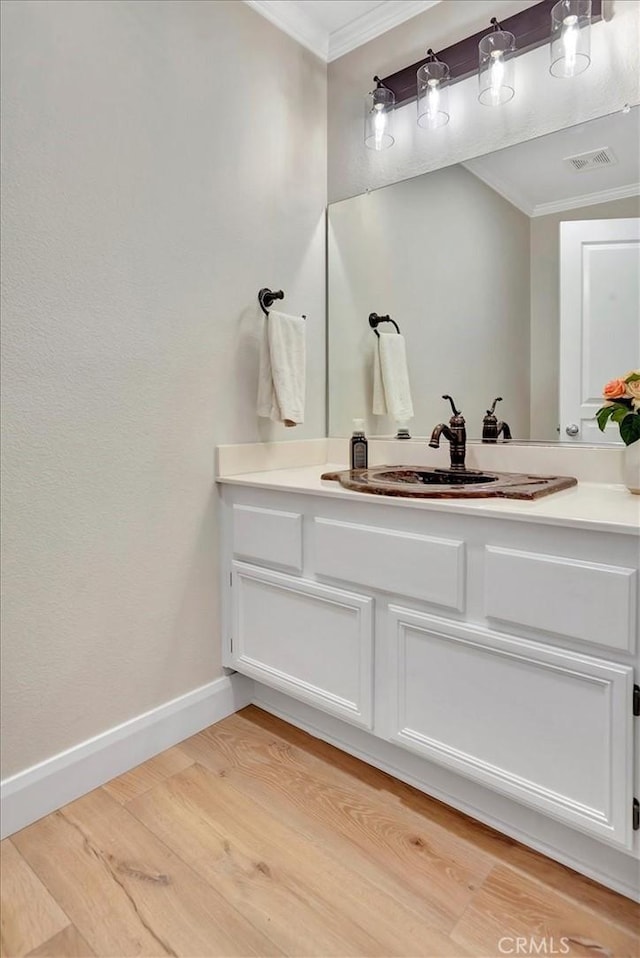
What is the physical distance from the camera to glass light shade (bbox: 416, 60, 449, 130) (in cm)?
192

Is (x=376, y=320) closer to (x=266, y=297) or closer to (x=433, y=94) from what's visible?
(x=266, y=297)

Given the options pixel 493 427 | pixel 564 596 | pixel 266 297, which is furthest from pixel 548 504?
pixel 266 297

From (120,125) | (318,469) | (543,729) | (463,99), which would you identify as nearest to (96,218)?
(120,125)

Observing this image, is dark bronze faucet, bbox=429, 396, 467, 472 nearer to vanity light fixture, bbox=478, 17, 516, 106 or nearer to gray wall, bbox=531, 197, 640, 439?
gray wall, bbox=531, 197, 640, 439

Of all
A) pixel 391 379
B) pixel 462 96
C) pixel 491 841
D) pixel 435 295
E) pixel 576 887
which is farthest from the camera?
pixel 391 379

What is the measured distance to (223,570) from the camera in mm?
1921

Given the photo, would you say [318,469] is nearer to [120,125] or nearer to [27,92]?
[120,125]

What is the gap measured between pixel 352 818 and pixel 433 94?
2.28 metres

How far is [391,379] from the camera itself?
212 cm

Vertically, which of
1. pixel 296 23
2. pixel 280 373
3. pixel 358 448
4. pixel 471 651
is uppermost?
pixel 296 23

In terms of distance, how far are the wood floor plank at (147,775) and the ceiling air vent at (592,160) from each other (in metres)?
2.13

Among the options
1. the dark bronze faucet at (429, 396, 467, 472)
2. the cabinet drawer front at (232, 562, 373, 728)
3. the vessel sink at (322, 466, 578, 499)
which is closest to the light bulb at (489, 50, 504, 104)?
the dark bronze faucet at (429, 396, 467, 472)

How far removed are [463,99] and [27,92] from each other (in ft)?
4.40

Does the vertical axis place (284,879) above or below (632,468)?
below
